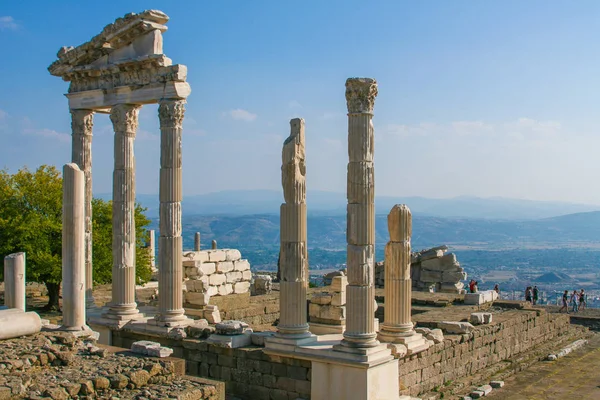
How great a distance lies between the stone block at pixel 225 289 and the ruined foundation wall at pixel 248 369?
11770 mm

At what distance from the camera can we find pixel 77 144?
21453 mm

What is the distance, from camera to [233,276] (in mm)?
31891

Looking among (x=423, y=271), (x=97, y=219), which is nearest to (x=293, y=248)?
(x=97, y=219)

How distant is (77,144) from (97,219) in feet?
25.3

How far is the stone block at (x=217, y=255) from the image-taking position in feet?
101

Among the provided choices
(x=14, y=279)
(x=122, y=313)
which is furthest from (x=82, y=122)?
(x=14, y=279)

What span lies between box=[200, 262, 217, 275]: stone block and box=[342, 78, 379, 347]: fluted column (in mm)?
14984

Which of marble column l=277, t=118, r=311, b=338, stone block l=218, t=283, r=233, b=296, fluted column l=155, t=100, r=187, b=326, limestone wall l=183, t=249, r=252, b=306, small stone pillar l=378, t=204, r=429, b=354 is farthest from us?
stone block l=218, t=283, r=233, b=296

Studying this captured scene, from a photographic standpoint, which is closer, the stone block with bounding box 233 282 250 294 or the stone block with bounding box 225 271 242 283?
the stone block with bounding box 225 271 242 283

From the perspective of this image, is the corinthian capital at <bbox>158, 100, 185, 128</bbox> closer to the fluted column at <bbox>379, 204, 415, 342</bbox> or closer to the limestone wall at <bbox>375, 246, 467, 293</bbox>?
the fluted column at <bbox>379, 204, 415, 342</bbox>

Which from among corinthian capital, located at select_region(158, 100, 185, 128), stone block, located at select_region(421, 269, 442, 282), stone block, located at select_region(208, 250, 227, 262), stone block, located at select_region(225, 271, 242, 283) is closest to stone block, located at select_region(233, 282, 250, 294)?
stone block, located at select_region(225, 271, 242, 283)

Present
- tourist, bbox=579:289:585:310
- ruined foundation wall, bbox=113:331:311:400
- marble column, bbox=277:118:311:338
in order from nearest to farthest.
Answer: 1. ruined foundation wall, bbox=113:331:311:400
2. marble column, bbox=277:118:311:338
3. tourist, bbox=579:289:585:310

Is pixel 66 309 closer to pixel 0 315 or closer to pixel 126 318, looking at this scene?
pixel 0 315

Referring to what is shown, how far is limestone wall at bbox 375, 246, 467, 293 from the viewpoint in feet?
108
